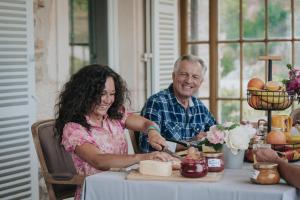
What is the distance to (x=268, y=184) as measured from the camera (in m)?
2.24

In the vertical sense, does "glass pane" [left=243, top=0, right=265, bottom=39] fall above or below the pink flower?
above

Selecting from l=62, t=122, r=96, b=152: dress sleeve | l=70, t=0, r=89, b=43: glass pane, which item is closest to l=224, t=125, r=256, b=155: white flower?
l=62, t=122, r=96, b=152: dress sleeve

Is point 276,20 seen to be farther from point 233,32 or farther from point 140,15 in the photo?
point 140,15

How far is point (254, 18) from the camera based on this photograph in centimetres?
544

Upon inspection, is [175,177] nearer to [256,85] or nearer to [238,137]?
[238,137]

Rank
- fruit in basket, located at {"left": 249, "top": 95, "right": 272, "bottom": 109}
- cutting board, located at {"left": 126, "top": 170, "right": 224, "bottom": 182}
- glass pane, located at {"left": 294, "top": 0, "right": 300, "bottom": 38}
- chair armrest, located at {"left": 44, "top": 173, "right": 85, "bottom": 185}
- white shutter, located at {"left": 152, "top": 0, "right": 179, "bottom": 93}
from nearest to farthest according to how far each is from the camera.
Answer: cutting board, located at {"left": 126, "top": 170, "right": 224, "bottom": 182}
chair armrest, located at {"left": 44, "top": 173, "right": 85, "bottom": 185}
fruit in basket, located at {"left": 249, "top": 95, "right": 272, "bottom": 109}
white shutter, located at {"left": 152, "top": 0, "right": 179, "bottom": 93}
glass pane, located at {"left": 294, "top": 0, "right": 300, "bottom": 38}

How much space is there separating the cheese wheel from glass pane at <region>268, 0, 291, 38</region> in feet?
10.7

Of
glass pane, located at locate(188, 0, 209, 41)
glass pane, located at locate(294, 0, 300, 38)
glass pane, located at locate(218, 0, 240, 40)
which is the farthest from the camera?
glass pane, located at locate(188, 0, 209, 41)

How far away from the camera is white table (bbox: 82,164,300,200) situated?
7.08 ft

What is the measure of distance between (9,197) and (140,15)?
2.12 m

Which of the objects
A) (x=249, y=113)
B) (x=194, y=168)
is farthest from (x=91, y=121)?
(x=249, y=113)

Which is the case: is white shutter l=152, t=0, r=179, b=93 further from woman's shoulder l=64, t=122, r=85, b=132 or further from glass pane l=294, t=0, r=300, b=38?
woman's shoulder l=64, t=122, r=85, b=132

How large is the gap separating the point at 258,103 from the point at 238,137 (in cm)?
42

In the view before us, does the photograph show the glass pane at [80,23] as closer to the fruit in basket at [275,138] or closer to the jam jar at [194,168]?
the fruit in basket at [275,138]
